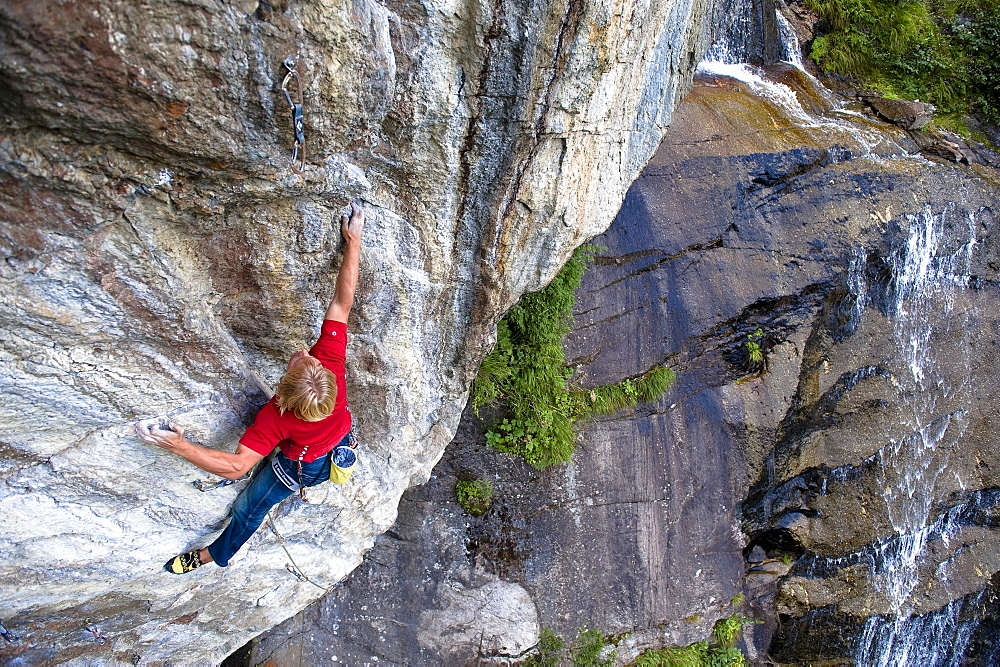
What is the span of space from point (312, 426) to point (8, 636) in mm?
2517

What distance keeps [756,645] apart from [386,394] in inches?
254

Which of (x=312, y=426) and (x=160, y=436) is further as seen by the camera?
(x=312, y=426)

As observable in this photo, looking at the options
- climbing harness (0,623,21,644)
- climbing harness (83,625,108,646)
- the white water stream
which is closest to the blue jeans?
climbing harness (83,625,108,646)

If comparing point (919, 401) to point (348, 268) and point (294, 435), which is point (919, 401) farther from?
point (294, 435)

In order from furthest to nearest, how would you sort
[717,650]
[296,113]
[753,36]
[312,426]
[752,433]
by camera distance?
[753,36], [717,650], [752,433], [312,426], [296,113]

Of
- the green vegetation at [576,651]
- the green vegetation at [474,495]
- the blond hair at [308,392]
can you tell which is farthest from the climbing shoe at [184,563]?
the green vegetation at [576,651]

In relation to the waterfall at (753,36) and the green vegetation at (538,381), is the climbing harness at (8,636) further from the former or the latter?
the waterfall at (753,36)

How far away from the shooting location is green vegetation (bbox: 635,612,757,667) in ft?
24.9

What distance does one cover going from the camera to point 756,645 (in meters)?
7.98

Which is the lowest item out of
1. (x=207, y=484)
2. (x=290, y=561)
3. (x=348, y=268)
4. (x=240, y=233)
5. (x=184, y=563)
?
(x=290, y=561)

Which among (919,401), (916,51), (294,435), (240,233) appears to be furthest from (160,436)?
(916,51)

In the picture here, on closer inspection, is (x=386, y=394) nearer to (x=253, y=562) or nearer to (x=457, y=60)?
(x=253, y=562)

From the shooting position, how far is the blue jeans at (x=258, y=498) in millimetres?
4223

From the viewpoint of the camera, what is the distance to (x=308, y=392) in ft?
11.8
